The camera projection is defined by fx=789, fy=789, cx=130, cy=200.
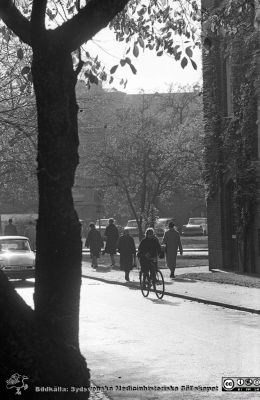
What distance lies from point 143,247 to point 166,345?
25.3 ft

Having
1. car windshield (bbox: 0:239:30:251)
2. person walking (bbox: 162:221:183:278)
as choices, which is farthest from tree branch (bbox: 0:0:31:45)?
car windshield (bbox: 0:239:30:251)

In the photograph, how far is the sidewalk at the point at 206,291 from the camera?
16.4 m

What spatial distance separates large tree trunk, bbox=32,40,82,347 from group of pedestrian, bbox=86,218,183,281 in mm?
13103

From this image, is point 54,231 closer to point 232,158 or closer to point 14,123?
point 14,123

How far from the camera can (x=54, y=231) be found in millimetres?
5270

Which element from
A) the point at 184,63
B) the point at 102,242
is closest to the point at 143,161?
the point at 102,242

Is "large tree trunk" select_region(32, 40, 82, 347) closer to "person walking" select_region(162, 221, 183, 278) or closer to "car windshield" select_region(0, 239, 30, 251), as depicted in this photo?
"person walking" select_region(162, 221, 183, 278)

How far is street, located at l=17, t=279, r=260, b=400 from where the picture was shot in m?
8.19

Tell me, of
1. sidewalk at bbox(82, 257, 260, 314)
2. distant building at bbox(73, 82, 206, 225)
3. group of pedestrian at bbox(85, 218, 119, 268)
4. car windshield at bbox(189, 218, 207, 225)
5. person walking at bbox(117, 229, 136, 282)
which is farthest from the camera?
car windshield at bbox(189, 218, 207, 225)

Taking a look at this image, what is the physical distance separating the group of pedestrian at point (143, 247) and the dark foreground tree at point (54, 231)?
13.1m

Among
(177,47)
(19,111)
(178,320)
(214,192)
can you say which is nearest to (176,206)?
(214,192)

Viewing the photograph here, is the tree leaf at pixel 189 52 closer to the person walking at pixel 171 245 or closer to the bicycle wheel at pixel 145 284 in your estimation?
the bicycle wheel at pixel 145 284

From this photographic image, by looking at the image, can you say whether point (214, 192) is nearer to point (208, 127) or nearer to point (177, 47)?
point (208, 127)

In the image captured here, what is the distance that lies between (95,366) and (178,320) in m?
4.75
